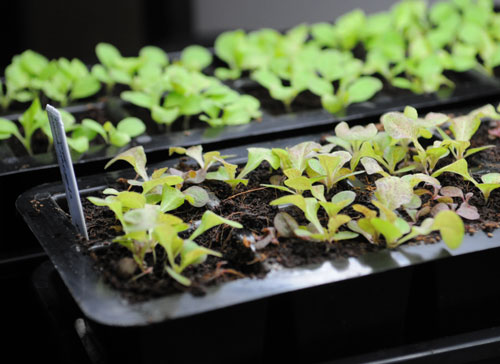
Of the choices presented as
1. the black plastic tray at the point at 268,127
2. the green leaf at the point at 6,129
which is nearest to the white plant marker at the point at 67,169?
the black plastic tray at the point at 268,127

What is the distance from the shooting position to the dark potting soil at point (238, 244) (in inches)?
29.2

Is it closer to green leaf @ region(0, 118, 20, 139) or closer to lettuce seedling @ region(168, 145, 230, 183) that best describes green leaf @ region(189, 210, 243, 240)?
lettuce seedling @ region(168, 145, 230, 183)

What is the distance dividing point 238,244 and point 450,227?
10.2 inches

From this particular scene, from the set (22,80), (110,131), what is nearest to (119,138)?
(110,131)

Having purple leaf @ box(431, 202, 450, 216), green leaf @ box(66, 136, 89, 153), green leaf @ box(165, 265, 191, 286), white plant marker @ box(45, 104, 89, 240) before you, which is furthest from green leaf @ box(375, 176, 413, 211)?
green leaf @ box(66, 136, 89, 153)

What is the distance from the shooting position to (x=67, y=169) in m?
0.81

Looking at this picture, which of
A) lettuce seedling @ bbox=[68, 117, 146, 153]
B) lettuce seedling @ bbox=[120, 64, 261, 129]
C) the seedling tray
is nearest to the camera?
the seedling tray

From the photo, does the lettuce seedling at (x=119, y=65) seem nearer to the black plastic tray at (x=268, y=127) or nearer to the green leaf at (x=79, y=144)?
the black plastic tray at (x=268, y=127)

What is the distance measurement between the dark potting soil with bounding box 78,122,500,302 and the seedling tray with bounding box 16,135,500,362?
0.02 metres

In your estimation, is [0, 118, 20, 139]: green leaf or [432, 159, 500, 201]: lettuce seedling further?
[0, 118, 20, 139]: green leaf

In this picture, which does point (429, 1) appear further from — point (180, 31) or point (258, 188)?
point (258, 188)

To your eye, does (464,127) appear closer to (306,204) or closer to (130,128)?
(306,204)

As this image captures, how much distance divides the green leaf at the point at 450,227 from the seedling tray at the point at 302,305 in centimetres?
3

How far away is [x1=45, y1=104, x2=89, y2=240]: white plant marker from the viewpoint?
78cm
